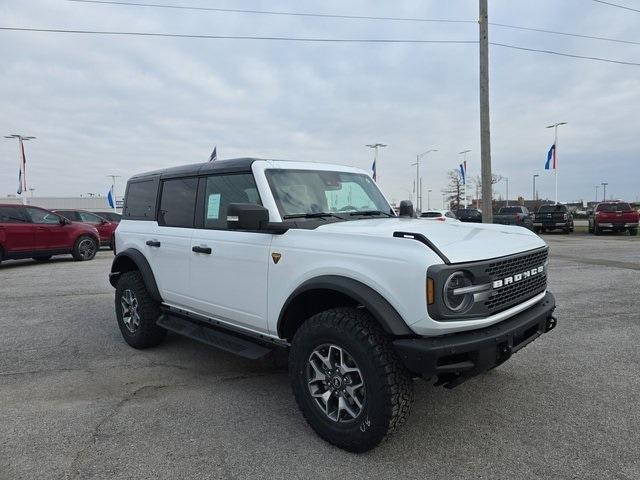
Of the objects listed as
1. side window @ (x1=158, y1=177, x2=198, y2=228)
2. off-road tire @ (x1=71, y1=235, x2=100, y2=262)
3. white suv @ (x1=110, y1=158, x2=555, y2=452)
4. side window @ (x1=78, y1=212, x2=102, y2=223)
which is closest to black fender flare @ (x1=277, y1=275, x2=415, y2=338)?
white suv @ (x1=110, y1=158, x2=555, y2=452)

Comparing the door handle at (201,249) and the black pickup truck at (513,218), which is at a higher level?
the door handle at (201,249)

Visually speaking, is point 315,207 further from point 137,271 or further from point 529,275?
point 137,271

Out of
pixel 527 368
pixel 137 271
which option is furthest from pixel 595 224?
pixel 137 271

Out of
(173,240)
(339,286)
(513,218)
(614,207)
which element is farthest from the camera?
(614,207)

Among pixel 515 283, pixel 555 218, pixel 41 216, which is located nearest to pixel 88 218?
pixel 41 216

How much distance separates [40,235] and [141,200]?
9.65m

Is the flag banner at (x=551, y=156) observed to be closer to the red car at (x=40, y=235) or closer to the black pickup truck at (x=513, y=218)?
the black pickup truck at (x=513, y=218)

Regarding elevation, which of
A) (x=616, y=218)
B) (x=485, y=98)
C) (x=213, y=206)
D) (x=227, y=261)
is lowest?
(x=616, y=218)

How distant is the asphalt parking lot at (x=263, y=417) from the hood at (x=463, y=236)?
124 cm

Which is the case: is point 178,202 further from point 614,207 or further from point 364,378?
point 614,207

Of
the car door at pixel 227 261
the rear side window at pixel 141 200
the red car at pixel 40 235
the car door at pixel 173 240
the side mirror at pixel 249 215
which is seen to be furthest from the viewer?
the red car at pixel 40 235

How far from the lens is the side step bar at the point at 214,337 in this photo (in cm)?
362

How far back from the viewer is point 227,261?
3826mm

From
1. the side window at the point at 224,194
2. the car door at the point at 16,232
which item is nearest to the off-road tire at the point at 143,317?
the side window at the point at 224,194
